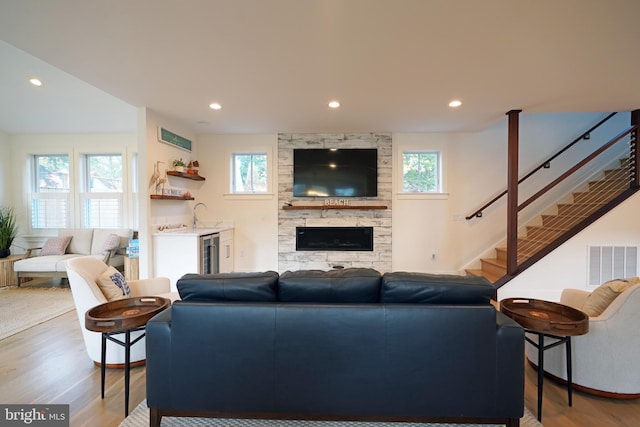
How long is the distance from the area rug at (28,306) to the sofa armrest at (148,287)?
152 cm

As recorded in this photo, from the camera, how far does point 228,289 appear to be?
5.34 ft

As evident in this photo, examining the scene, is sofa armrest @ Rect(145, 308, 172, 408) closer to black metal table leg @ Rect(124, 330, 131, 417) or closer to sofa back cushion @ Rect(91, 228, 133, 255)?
black metal table leg @ Rect(124, 330, 131, 417)

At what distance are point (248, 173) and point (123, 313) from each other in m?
3.81

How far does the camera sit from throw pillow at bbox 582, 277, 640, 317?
198 cm

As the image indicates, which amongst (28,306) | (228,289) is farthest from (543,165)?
(28,306)

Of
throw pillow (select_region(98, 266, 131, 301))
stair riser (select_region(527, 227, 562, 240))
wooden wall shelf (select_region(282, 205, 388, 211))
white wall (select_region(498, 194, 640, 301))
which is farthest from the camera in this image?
wooden wall shelf (select_region(282, 205, 388, 211))

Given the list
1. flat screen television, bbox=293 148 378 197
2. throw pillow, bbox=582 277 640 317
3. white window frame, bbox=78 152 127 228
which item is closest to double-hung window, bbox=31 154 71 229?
white window frame, bbox=78 152 127 228

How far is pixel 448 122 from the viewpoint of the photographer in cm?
450

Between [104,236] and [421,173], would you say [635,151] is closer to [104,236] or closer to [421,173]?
[421,173]

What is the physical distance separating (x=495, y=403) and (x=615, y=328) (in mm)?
1103

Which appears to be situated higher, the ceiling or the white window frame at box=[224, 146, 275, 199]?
the ceiling

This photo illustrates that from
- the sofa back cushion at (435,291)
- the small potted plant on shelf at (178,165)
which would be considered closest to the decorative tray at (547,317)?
the sofa back cushion at (435,291)

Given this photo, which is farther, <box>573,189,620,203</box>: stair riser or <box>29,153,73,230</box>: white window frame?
<box>29,153,73,230</box>: white window frame

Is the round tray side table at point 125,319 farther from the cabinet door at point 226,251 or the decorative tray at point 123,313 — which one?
the cabinet door at point 226,251
